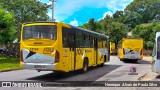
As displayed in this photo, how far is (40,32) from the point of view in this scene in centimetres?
1680

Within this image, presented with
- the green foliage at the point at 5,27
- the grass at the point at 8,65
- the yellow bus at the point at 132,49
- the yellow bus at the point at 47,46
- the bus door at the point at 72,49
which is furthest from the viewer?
the yellow bus at the point at 132,49

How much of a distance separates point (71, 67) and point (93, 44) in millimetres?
6288

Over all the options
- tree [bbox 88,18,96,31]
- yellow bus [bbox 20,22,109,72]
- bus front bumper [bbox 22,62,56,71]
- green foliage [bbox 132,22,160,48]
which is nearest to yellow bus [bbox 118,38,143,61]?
yellow bus [bbox 20,22,109,72]

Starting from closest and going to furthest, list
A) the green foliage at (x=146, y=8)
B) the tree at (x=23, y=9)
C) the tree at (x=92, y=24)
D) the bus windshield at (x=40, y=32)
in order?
the bus windshield at (x=40, y=32) < the tree at (x=23, y=9) < the tree at (x=92, y=24) < the green foliage at (x=146, y=8)

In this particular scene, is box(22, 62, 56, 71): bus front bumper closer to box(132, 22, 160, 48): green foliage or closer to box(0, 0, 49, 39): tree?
box(0, 0, 49, 39): tree

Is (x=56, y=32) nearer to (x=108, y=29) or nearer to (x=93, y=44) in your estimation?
(x=93, y=44)

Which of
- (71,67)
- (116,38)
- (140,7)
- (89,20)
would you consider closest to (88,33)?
(71,67)

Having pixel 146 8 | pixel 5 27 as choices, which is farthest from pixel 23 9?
pixel 146 8

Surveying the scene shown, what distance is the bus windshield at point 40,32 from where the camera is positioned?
→ 54.5 feet

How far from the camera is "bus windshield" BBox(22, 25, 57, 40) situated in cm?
1662

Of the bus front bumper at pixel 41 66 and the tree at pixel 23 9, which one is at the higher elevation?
the tree at pixel 23 9

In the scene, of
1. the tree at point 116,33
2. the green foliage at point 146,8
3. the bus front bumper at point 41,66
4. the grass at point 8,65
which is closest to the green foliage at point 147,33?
the tree at point 116,33

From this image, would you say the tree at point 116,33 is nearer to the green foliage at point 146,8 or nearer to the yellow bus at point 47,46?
the green foliage at point 146,8

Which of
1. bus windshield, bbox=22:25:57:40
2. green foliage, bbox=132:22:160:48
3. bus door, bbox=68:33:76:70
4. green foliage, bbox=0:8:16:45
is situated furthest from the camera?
green foliage, bbox=132:22:160:48
